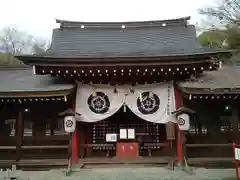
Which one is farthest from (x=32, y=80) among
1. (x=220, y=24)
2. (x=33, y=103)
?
(x=220, y=24)

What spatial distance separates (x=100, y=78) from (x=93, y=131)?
8.63 ft

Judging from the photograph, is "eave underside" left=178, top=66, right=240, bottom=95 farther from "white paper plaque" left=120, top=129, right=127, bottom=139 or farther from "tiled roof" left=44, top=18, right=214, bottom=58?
"white paper plaque" left=120, top=129, right=127, bottom=139

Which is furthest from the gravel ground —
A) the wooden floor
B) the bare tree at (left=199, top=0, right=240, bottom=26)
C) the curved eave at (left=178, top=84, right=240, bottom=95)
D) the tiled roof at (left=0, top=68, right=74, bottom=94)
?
the bare tree at (left=199, top=0, right=240, bottom=26)

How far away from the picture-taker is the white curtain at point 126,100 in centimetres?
1195

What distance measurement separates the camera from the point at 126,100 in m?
12.0

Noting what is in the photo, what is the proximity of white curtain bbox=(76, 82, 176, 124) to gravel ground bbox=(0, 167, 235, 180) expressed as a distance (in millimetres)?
2110

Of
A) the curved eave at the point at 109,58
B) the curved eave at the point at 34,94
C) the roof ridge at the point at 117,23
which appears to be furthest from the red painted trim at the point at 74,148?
the roof ridge at the point at 117,23

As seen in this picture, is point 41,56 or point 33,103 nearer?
point 41,56

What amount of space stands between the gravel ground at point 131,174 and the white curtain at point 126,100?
2.11 m

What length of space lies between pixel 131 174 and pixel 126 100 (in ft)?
9.96

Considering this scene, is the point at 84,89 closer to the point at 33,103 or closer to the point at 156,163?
the point at 33,103

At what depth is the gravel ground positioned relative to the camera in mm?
9711

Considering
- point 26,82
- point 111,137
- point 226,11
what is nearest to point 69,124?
point 111,137

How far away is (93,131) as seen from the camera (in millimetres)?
13320
